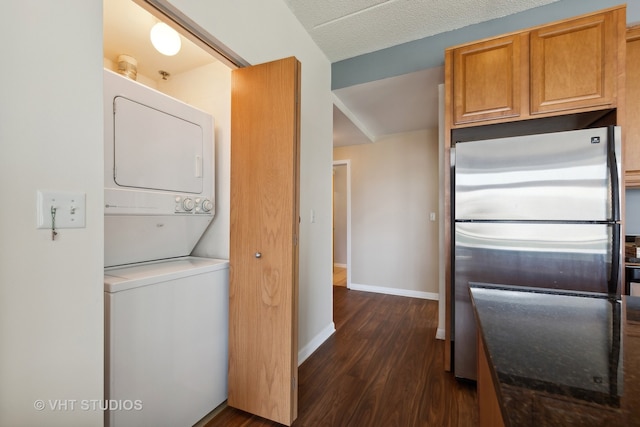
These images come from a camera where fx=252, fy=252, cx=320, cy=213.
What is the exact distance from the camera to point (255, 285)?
1424 millimetres

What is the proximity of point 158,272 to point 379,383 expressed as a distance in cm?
159

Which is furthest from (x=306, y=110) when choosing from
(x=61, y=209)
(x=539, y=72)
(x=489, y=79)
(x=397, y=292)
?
(x=397, y=292)

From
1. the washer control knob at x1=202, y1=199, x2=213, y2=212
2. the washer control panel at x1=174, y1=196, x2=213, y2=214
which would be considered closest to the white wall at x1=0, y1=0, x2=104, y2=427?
the washer control panel at x1=174, y1=196, x2=213, y2=214

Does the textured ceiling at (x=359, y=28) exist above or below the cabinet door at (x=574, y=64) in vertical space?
above

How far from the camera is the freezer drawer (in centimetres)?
142

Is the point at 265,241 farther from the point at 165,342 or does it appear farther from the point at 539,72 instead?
the point at 539,72

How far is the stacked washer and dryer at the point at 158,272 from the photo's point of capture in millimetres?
1079

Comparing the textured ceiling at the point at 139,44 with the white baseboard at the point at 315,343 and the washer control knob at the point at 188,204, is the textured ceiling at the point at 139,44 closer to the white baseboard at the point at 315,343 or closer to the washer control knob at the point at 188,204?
the washer control knob at the point at 188,204

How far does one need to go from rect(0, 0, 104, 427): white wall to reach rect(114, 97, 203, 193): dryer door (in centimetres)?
42

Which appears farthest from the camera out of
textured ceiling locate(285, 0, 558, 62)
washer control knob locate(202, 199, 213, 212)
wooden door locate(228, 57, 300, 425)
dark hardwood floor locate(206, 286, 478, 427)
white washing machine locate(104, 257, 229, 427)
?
textured ceiling locate(285, 0, 558, 62)

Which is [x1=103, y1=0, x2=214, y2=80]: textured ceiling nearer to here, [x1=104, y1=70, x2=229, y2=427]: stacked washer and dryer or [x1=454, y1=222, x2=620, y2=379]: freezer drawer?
[x1=104, y1=70, x2=229, y2=427]: stacked washer and dryer

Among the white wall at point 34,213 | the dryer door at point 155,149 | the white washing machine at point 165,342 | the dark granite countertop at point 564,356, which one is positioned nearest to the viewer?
the dark granite countertop at point 564,356

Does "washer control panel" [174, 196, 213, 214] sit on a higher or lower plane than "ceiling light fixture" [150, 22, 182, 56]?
lower

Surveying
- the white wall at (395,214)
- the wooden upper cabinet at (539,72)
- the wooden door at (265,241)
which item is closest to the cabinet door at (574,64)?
the wooden upper cabinet at (539,72)
